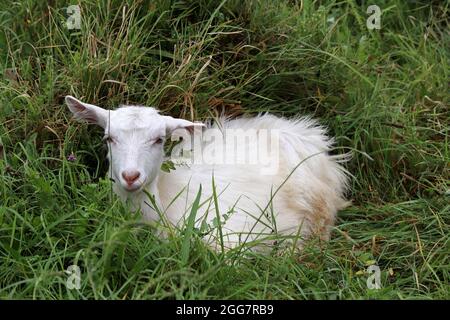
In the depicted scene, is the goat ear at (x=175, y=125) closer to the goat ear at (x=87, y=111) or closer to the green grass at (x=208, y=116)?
the goat ear at (x=87, y=111)

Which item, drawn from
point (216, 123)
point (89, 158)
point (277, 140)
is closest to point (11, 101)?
point (89, 158)

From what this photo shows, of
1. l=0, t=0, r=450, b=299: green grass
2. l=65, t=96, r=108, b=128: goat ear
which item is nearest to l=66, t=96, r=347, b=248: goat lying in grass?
l=65, t=96, r=108, b=128: goat ear

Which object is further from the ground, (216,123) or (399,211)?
(216,123)

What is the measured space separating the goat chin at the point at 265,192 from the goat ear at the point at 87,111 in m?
0.40

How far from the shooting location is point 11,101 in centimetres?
525

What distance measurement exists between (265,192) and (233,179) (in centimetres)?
20

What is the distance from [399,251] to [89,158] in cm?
181

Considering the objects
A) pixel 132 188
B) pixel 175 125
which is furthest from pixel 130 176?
pixel 175 125

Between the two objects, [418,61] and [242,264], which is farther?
[418,61]

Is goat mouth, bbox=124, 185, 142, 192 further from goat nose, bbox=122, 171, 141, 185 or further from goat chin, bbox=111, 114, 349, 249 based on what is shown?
goat chin, bbox=111, 114, 349, 249

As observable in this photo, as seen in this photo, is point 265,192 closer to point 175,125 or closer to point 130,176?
point 175,125

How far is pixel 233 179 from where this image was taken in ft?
17.3
